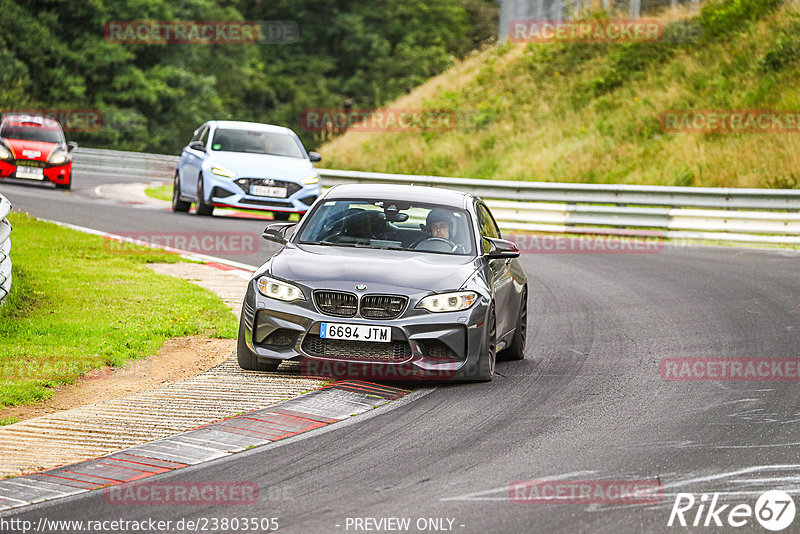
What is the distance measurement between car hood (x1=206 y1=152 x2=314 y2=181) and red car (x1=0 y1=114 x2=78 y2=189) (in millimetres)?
8098

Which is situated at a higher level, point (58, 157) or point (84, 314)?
point (58, 157)

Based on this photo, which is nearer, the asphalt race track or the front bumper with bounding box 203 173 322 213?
the asphalt race track

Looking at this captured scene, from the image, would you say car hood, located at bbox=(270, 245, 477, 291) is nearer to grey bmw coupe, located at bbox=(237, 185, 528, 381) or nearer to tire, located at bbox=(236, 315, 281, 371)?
grey bmw coupe, located at bbox=(237, 185, 528, 381)

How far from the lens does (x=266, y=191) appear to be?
21.8m

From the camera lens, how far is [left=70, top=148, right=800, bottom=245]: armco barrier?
22.8 meters

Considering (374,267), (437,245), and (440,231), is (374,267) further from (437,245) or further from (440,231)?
(440,231)

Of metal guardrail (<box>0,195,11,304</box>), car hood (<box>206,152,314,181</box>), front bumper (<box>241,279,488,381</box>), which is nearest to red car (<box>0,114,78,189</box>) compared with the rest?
car hood (<box>206,152,314,181</box>)

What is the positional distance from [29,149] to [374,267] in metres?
21.5

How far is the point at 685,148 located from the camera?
30.0m

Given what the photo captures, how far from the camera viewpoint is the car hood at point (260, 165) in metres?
21.9

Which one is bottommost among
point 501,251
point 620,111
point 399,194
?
point 501,251

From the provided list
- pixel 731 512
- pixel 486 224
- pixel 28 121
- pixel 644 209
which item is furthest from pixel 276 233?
pixel 28 121

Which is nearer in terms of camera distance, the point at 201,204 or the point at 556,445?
the point at 556,445

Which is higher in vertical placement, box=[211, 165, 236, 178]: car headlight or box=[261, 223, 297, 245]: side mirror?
box=[261, 223, 297, 245]: side mirror
